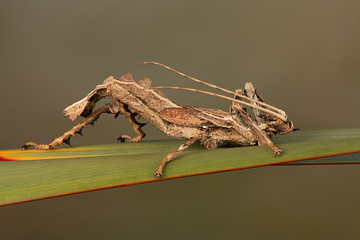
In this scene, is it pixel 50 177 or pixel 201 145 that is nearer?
pixel 50 177

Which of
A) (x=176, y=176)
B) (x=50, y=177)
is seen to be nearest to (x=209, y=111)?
(x=176, y=176)

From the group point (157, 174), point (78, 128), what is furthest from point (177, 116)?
point (157, 174)

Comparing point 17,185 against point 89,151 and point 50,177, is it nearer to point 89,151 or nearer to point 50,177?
point 50,177

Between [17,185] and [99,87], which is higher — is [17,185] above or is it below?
below

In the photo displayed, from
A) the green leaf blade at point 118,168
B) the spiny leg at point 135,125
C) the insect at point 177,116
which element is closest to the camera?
the green leaf blade at point 118,168

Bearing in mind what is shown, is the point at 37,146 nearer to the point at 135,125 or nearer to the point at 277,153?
the point at 135,125

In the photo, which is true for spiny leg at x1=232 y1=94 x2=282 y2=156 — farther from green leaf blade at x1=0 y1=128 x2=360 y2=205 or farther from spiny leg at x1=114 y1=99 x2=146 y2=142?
spiny leg at x1=114 y1=99 x2=146 y2=142

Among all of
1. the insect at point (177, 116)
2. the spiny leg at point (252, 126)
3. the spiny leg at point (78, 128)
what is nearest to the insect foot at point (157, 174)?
the insect at point (177, 116)

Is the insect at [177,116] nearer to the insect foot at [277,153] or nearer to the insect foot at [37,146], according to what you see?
the insect foot at [37,146]
